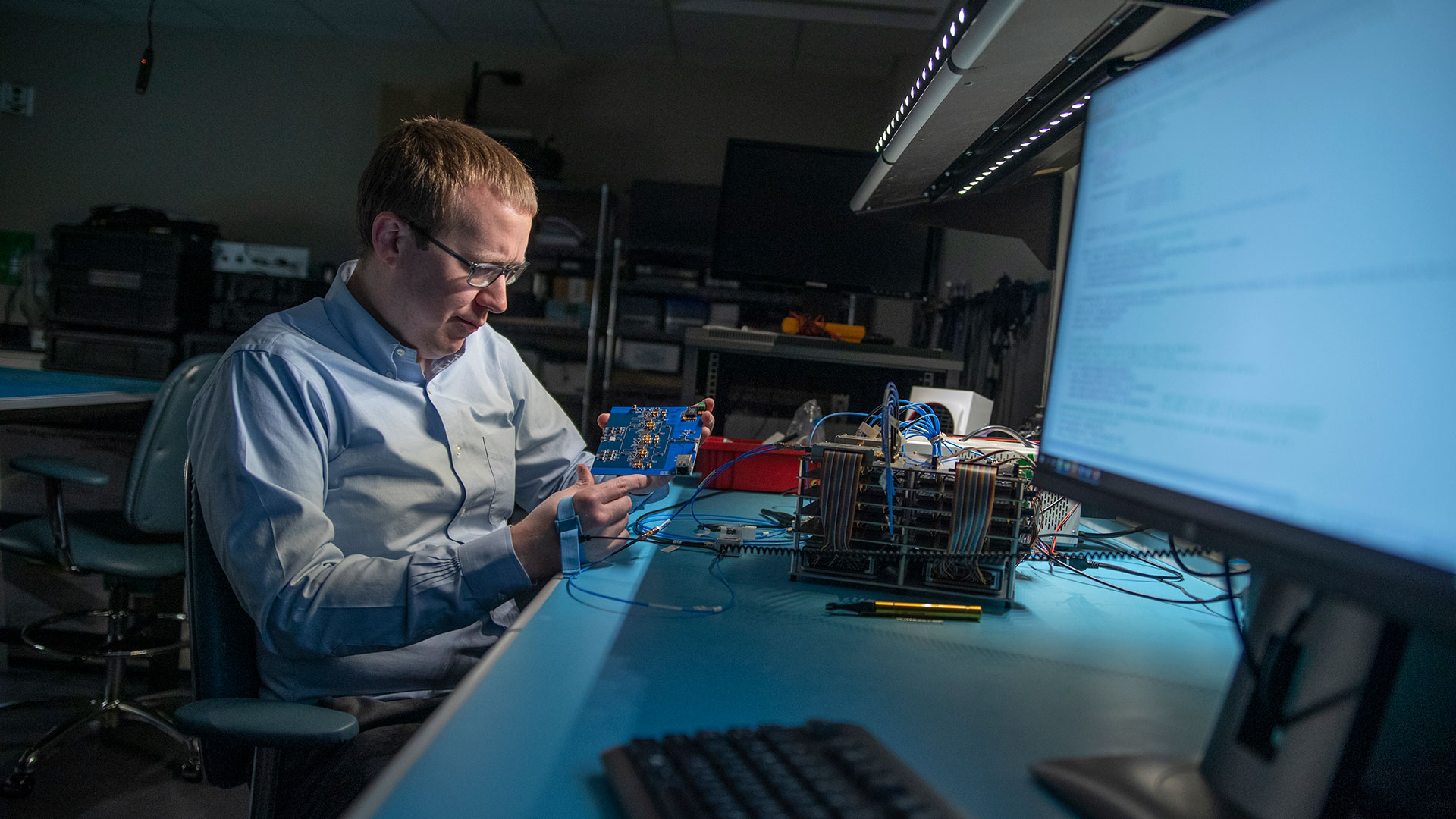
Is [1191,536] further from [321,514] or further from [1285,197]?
[321,514]

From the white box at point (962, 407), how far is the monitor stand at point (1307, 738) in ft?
3.04

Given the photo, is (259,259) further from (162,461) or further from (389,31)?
(162,461)

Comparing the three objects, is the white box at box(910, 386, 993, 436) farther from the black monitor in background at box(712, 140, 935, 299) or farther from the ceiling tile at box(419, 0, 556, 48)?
the ceiling tile at box(419, 0, 556, 48)

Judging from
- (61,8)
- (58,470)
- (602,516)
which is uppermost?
(61,8)


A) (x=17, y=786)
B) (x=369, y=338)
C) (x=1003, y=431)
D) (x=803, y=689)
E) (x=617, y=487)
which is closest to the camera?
(x=803, y=689)

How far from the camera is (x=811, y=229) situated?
2184 millimetres

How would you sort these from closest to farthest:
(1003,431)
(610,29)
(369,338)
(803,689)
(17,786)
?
(803,689), (369,338), (1003,431), (17,786), (610,29)

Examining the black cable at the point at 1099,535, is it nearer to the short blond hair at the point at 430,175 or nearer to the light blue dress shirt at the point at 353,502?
the light blue dress shirt at the point at 353,502

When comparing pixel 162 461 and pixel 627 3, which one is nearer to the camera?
pixel 162 461

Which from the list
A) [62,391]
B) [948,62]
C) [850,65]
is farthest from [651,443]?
[850,65]

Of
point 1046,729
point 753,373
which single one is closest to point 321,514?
point 1046,729

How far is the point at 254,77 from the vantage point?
14.2 ft

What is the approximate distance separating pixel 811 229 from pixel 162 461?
1.64m

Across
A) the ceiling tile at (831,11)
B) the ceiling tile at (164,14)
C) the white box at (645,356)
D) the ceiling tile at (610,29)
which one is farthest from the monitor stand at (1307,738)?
the ceiling tile at (164,14)
